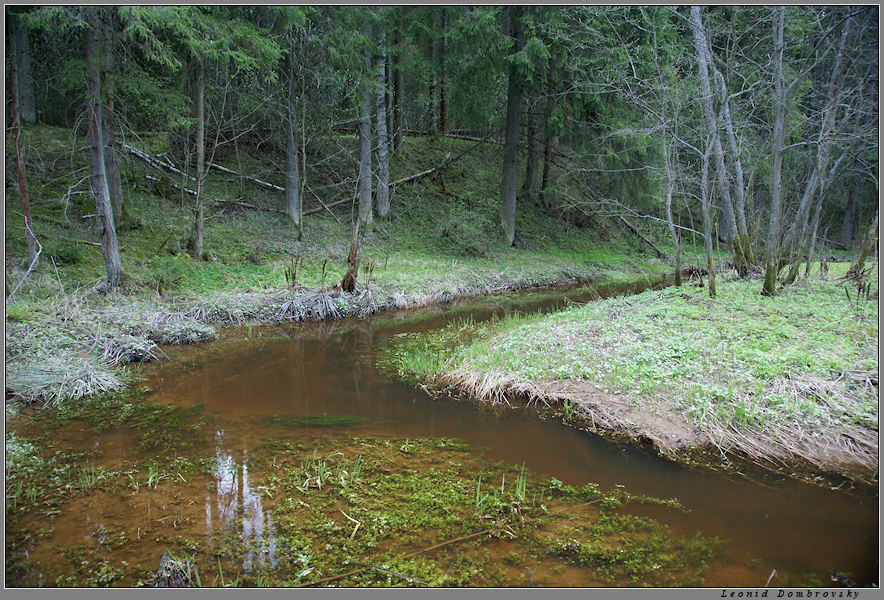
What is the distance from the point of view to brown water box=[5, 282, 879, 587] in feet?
11.2

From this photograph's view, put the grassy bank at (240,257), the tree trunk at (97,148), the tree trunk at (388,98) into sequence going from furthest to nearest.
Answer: the tree trunk at (388,98)
the tree trunk at (97,148)
the grassy bank at (240,257)

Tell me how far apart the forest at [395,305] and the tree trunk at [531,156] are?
0.31 meters

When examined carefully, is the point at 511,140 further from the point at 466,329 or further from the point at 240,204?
the point at 466,329

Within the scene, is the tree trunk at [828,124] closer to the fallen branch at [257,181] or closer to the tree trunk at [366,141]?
the tree trunk at [366,141]

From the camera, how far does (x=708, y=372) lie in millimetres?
5691

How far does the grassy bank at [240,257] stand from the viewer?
24.1 ft

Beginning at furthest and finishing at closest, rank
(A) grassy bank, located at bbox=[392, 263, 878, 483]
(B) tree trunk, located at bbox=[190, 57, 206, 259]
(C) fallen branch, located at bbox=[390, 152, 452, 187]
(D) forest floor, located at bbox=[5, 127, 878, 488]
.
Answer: (C) fallen branch, located at bbox=[390, 152, 452, 187] < (B) tree trunk, located at bbox=[190, 57, 206, 259] < (D) forest floor, located at bbox=[5, 127, 878, 488] < (A) grassy bank, located at bbox=[392, 263, 878, 483]

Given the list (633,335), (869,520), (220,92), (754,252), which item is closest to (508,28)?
(220,92)

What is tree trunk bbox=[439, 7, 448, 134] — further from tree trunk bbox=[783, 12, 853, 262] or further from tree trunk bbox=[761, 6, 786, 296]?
tree trunk bbox=[783, 12, 853, 262]

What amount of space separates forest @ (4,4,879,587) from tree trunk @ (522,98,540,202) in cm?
31

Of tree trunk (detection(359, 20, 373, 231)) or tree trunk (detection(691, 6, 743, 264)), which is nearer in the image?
tree trunk (detection(691, 6, 743, 264))

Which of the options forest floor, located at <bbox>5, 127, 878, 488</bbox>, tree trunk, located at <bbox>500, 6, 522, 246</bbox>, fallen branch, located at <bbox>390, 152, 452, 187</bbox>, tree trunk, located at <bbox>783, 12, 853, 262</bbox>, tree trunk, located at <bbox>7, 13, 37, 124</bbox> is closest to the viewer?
forest floor, located at <bbox>5, 127, 878, 488</bbox>
